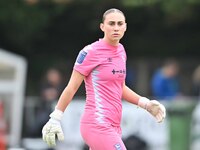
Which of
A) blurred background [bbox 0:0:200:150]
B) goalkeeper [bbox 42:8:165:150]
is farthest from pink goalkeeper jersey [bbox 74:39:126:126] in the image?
blurred background [bbox 0:0:200:150]

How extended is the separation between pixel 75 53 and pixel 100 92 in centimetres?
1537

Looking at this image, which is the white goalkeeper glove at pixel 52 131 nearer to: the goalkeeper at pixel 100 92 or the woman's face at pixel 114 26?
the goalkeeper at pixel 100 92

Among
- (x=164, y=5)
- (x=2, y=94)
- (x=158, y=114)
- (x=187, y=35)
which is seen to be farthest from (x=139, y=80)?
(x=158, y=114)

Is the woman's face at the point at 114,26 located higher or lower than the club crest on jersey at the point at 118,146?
higher

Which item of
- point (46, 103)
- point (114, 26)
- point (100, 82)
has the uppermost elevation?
point (46, 103)

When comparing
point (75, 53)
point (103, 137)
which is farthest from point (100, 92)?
point (75, 53)

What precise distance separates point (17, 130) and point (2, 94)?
1002 mm

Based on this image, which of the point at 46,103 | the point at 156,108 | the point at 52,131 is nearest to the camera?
the point at 52,131

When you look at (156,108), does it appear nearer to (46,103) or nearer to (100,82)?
(100,82)

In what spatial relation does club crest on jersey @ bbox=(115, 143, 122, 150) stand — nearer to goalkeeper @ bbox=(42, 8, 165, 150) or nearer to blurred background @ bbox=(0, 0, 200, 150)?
goalkeeper @ bbox=(42, 8, 165, 150)

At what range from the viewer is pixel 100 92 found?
8727mm

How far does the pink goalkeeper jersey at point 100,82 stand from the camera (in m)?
8.71

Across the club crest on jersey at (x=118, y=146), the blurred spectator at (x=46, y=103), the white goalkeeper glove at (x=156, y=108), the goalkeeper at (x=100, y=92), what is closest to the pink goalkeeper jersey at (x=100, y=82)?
the goalkeeper at (x=100, y=92)

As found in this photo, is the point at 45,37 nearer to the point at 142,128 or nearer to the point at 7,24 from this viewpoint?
the point at 7,24
